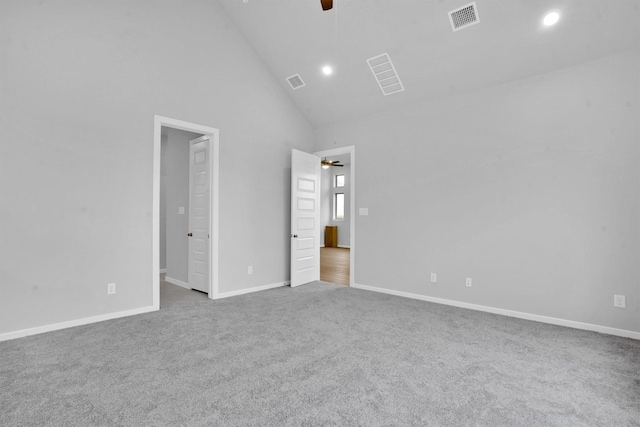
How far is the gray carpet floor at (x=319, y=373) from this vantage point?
186 cm

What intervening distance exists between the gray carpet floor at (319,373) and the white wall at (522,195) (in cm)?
55

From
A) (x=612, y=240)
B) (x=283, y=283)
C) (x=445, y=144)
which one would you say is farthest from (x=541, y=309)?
(x=283, y=283)

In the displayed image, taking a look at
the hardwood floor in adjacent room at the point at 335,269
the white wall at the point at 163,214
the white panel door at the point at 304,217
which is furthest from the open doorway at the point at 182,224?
the hardwood floor in adjacent room at the point at 335,269

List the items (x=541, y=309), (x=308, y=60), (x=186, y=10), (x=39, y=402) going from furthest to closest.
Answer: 1. (x=308, y=60)
2. (x=186, y=10)
3. (x=541, y=309)
4. (x=39, y=402)

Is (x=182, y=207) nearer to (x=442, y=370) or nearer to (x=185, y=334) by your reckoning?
(x=185, y=334)

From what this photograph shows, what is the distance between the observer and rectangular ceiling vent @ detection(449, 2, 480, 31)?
129 inches

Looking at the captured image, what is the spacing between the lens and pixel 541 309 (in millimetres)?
3604

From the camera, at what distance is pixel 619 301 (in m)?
3.18

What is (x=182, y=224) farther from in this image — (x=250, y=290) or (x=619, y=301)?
(x=619, y=301)

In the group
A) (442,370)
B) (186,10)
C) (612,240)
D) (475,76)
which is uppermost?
(186,10)

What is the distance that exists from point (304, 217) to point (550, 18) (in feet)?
13.0

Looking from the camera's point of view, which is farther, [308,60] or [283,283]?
[283,283]

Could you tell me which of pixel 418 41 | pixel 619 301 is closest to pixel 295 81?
pixel 418 41

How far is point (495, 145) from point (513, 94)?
610 mm
